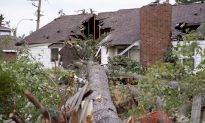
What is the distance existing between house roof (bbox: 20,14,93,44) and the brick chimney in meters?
7.83

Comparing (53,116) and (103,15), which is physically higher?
(103,15)

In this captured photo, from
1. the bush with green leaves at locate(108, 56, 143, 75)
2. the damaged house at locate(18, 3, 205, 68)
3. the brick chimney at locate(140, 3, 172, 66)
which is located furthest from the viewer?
the brick chimney at locate(140, 3, 172, 66)

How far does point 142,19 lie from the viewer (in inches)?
1028

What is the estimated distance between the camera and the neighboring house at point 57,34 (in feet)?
109

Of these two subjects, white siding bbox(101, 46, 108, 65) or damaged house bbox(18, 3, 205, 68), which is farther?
white siding bbox(101, 46, 108, 65)

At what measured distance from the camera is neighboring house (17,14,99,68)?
33250 mm

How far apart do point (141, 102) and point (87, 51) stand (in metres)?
9.70

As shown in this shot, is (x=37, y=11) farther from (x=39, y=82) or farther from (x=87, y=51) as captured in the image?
(x=39, y=82)

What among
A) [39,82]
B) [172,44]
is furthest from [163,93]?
[172,44]

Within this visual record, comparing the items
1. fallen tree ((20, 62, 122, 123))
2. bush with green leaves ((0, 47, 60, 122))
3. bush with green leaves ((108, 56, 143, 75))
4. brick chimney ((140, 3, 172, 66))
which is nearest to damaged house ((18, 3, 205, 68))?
brick chimney ((140, 3, 172, 66))

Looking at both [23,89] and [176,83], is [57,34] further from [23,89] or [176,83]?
[23,89]

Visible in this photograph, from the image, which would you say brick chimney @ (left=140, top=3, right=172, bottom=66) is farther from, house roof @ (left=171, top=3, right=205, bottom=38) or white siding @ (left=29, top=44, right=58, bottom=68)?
white siding @ (left=29, top=44, right=58, bottom=68)

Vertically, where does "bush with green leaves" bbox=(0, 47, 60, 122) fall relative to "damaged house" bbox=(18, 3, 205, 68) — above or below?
below

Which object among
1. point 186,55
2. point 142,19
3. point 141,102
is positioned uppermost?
point 142,19
